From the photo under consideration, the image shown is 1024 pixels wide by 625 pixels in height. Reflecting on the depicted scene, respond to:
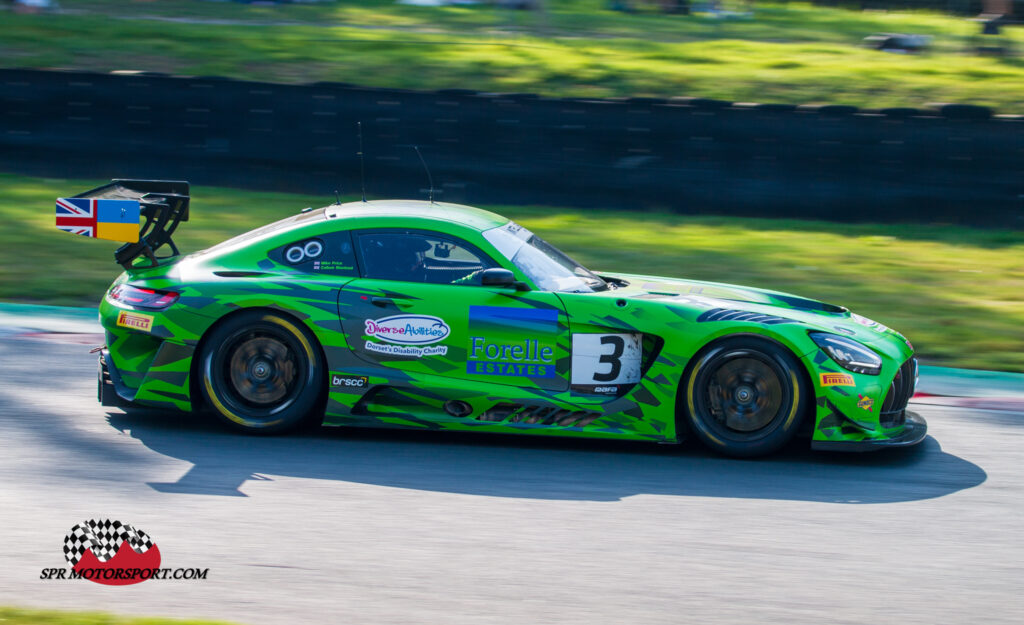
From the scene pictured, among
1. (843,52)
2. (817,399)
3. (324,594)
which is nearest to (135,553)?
(324,594)

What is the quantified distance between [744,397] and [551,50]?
1237cm

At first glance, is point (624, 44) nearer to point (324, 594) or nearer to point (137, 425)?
point (137, 425)

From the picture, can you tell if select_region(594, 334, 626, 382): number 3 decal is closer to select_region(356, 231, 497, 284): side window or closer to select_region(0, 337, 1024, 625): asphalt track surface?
select_region(0, 337, 1024, 625): asphalt track surface

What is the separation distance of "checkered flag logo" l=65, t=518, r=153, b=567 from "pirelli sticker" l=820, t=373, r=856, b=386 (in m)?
3.43

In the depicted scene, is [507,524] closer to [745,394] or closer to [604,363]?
[604,363]

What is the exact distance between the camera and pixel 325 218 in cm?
644

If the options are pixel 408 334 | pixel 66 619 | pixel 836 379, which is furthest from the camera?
pixel 408 334

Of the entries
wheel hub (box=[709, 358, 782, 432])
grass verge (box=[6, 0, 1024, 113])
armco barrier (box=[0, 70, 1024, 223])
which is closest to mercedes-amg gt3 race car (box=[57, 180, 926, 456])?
wheel hub (box=[709, 358, 782, 432])

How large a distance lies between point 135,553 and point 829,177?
33.6ft

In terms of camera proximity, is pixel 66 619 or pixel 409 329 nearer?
pixel 66 619

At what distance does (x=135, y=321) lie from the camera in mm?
6297

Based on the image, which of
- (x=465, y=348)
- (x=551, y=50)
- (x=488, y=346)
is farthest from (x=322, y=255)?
(x=551, y=50)

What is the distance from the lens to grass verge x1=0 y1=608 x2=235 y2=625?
3816 mm

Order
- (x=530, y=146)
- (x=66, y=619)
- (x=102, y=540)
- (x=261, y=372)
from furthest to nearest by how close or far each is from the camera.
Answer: (x=530, y=146) < (x=261, y=372) < (x=102, y=540) < (x=66, y=619)
